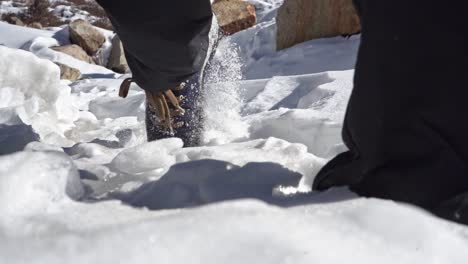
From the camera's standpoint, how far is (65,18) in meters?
10.9

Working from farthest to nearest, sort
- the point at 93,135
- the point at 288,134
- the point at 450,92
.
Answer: the point at 93,135 < the point at 288,134 < the point at 450,92

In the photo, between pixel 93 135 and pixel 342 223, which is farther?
pixel 93 135

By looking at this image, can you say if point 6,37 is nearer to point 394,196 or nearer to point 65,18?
point 65,18

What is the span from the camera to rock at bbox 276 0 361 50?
11.6 feet

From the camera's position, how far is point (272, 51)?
3926 mm

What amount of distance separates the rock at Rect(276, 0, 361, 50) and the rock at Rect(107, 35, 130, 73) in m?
2.87

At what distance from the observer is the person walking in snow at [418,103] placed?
65cm

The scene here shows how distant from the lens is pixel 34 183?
66 cm

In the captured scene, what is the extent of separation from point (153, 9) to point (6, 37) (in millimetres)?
5616

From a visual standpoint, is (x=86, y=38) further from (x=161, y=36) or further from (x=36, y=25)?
(x=161, y=36)

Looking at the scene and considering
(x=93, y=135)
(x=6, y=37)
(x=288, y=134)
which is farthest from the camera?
(x=6, y=37)

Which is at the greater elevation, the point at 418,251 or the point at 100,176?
the point at 418,251

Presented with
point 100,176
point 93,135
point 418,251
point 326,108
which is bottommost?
point 93,135

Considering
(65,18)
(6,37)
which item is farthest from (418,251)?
(65,18)
